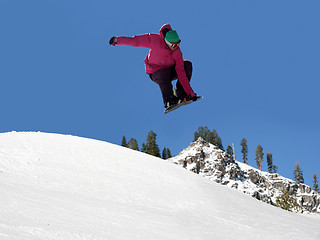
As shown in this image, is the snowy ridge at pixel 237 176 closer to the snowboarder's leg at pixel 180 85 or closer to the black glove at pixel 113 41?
the snowboarder's leg at pixel 180 85

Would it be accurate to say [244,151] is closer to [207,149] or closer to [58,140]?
[207,149]

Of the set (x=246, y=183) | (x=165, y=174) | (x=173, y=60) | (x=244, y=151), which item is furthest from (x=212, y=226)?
(x=244, y=151)

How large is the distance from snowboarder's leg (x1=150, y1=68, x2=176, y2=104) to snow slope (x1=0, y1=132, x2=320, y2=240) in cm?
343

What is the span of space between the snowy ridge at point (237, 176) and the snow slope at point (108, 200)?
5158 cm

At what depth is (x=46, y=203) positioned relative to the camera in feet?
29.9

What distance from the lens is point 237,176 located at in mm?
73188

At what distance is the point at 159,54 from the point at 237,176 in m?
69.9

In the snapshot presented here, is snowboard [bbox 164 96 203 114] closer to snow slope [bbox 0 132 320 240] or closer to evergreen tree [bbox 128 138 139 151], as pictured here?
snow slope [bbox 0 132 320 240]

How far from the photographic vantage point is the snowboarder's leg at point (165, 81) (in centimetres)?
710

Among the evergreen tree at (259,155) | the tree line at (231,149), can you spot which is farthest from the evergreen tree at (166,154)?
the evergreen tree at (259,155)

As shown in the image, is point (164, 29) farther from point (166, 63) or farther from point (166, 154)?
point (166, 154)

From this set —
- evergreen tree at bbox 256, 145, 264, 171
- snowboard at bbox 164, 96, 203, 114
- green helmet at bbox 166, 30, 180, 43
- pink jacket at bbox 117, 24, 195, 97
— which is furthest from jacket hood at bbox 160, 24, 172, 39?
evergreen tree at bbox 256, 145, 264, 171

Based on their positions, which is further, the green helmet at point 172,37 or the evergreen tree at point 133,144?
the evergreen tree at point 133,144

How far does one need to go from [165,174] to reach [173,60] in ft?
36.8
